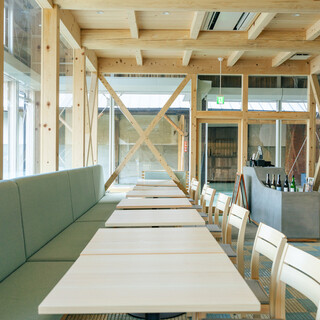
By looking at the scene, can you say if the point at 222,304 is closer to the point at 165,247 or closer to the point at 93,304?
the point at 93,304

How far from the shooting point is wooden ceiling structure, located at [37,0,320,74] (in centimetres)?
417

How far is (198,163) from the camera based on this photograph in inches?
297

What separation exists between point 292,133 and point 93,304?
739cm

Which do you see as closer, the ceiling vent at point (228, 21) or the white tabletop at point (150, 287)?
the white tabletop at point (150, 287)

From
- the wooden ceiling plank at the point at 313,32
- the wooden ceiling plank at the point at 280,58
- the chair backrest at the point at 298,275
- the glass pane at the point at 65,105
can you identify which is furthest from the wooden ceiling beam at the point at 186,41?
the chair backrest at the point at 298,275

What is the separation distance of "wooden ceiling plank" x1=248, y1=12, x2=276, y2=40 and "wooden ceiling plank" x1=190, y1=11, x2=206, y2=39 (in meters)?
0.87

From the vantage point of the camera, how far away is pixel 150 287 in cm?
125

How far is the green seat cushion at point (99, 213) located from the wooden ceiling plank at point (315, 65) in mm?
5349

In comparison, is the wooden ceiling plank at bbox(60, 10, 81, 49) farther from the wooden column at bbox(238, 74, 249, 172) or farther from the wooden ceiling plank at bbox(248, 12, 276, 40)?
the wooden column at bbox(238, 74, 249, 172)

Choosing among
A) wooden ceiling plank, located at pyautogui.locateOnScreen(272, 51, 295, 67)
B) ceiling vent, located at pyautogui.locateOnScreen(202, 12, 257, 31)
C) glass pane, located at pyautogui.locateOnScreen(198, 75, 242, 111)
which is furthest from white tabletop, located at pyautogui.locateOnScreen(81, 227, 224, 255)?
glass pane, located at pyautogui.locateOnScreen(198, 75, 242, 111)

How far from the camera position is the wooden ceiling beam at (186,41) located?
5602 mm

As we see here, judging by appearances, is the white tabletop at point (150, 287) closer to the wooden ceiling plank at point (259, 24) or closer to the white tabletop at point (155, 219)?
the white tabletop at point (155, 219)

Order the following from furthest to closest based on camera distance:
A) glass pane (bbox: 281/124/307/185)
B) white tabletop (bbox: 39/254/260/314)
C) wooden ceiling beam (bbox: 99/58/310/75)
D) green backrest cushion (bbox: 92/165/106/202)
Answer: glass pane (bbox: 281/124/307/185) < wooden ceiling beam (bbox: 99/58/310/75) < green backrest cushion (bbox: 92/165/106/202) < white tabletop (bbox: 39/254/260/314)

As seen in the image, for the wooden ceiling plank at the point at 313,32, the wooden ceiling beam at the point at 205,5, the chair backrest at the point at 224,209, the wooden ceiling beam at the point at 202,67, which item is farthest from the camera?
the wooden ceiling beam at the point at 202,67
